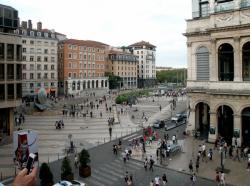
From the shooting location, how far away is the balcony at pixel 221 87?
36.1 metres

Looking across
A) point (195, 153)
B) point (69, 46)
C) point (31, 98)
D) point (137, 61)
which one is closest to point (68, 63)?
point (69, 46)

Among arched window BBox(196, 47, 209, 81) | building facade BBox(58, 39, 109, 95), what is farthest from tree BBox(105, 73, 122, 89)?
arched window BBox(196, 47, 209, 81)

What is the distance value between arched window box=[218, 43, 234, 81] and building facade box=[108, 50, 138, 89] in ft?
338

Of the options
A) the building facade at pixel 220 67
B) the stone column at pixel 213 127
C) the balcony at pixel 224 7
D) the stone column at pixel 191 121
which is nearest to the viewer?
the building facade at pixel 220 67

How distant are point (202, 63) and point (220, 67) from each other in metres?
2.95

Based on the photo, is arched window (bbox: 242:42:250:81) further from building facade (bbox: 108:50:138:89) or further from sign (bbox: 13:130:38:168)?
building facade (bbox: 108:50:138:89)

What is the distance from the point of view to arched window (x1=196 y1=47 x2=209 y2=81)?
41.3 meters

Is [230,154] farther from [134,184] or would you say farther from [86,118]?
[86,118]

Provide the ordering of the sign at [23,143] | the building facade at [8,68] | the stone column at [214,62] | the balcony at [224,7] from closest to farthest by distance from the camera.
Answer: the sign at [23,143], the balcony at [224,7], the stone column at [214,62], the building facade at [8,68]


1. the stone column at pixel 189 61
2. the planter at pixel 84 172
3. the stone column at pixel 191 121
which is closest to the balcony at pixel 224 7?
the stone column at pixel 189 61

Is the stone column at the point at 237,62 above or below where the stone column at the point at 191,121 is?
above

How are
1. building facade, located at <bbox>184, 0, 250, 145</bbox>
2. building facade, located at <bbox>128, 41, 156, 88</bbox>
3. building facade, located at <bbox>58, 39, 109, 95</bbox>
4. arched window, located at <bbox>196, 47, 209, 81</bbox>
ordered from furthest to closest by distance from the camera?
building facade, located at <bbox>128, 41, 156, 88</bbox>
building facade, located at <bbox>58, 39, 109, 95</bbox>
arched window, located at <bbox>196, 47, 209, 81</bbox>
building facade, located at <bbox>184, 0, 250, 145</bbox>

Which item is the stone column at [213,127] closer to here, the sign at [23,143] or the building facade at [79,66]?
the sign at [23,143]

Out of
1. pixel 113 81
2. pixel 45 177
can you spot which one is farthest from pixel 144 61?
pixel 45 177
